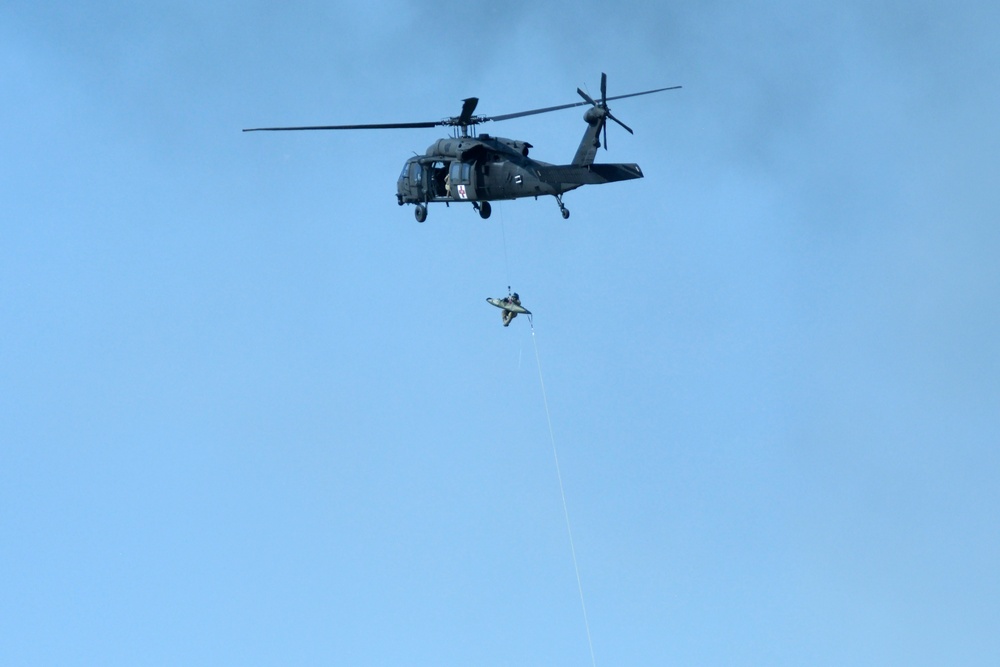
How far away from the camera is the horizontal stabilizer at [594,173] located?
332 feet

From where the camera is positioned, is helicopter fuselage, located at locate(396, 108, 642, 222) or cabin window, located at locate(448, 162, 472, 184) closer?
helicopter fuselage, located at locate(396, 108, 642, 222)

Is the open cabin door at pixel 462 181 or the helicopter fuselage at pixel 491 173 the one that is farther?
the open cabin door at pixel 462 181

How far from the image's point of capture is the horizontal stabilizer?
3981 inches

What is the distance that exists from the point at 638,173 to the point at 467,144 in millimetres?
11441

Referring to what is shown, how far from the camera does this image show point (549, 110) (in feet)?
349

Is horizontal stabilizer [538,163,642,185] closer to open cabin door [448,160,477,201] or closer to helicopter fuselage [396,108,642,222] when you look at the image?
helicopter fuselage [396,108,642,222]

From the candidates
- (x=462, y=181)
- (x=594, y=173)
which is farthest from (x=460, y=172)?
(x=594, y=173)

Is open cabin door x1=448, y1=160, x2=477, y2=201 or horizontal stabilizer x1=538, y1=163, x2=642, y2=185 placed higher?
open cabin door x1=448, y1=160, x2=477, y2=201

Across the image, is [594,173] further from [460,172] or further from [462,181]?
[460,172]

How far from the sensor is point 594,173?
10162 cm

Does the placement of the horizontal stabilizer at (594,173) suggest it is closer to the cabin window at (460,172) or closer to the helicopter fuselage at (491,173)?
the helicopter fuselage at (491,173)

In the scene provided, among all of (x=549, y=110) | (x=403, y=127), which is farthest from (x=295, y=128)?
(x=549, y=110)

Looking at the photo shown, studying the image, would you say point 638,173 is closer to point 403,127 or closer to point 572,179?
point 572,179

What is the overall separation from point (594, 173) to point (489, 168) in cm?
770
